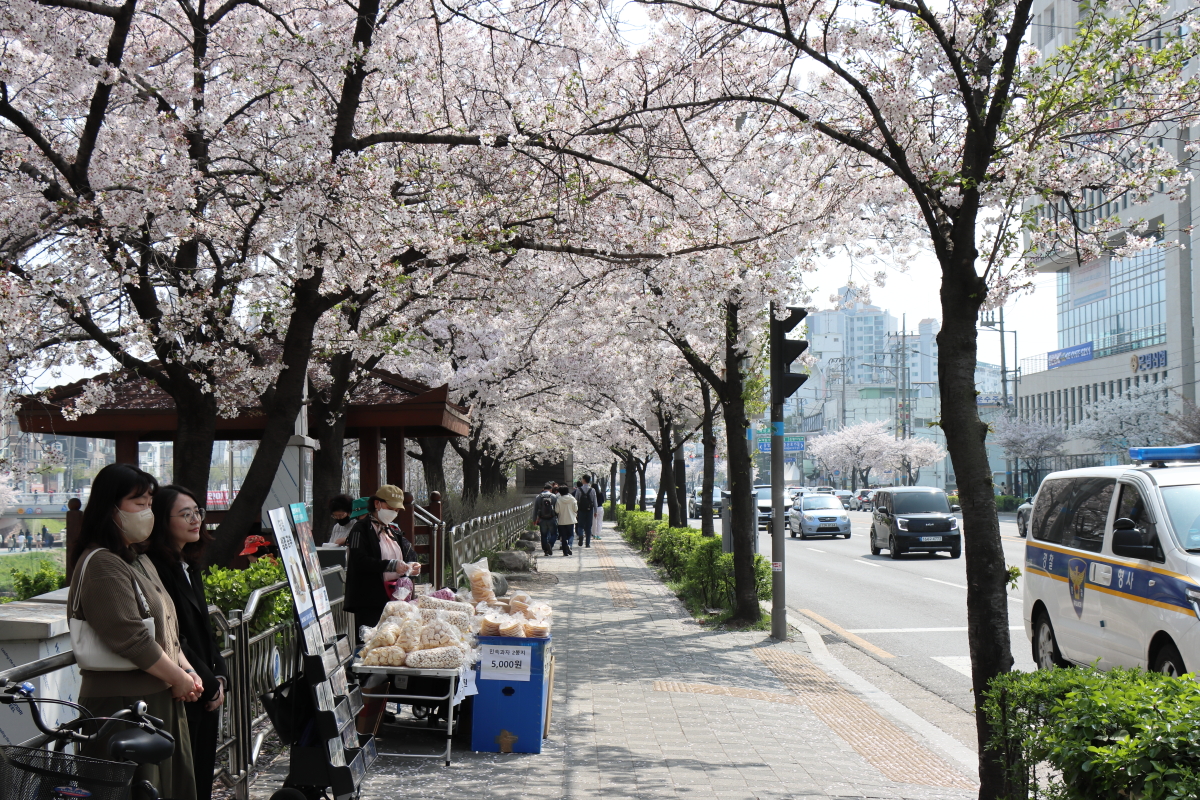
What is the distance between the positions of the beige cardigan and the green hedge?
339 centimetres

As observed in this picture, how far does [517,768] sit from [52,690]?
272cm

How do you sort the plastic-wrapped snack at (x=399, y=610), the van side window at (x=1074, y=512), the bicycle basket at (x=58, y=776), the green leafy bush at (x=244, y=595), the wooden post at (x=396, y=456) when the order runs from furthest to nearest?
the wooden post at (x=396, y=456) < the van side window at (x=1074, y=512) < the green leafy bush at (x=244, y=595) < the plastic-wrapped snack at (x=399, y=610) < the bicycle basket at (x=58, y=776)

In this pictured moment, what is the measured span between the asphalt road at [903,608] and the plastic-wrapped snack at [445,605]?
15.5 ft

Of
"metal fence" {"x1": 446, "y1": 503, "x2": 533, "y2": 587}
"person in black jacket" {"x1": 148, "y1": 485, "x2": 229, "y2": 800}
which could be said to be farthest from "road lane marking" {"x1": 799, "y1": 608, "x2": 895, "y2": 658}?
"person in black jacket" {"x1": 148, "y1": 485, "x2": 229, "y2": 800}

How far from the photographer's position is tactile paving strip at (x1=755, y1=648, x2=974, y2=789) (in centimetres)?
651

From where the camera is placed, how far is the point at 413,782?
236 inches

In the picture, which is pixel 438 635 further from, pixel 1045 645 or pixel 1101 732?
pixel 1045 645

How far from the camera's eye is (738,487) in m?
13.5

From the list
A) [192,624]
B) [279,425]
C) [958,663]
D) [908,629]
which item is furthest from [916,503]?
[192,624]

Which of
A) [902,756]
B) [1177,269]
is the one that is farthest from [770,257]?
[1177,269]

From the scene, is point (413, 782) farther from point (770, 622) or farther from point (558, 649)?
point (770, 622)

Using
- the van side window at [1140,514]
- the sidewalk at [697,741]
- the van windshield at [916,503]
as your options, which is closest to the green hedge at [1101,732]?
the sidewalk at [697,741]

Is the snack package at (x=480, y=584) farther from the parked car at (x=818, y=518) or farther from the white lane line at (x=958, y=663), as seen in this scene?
the parked car at (x=818, y=518)

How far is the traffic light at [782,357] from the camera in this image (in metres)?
12.0
